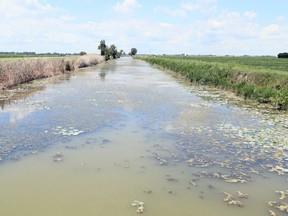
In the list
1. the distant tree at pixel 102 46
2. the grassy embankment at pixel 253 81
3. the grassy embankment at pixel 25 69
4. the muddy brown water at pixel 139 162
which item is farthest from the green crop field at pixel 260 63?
the distant tree at pixel 102 46

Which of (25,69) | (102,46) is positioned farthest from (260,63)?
(102,46)

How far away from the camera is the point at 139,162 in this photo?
8.38 metres

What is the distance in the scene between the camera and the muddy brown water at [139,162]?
6.21 m

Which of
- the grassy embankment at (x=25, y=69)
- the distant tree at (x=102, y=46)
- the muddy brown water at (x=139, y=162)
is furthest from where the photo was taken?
the distant tree at (x=102, y=46)

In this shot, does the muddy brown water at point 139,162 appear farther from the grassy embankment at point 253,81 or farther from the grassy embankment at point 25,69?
the grassy embankment at point 25,69

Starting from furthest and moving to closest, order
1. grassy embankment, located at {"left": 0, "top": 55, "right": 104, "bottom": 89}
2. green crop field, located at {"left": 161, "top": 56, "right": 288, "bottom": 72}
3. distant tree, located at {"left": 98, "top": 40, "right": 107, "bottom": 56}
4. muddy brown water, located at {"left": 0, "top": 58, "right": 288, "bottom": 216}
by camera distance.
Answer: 1. distant tree, located at {"left": 98, "top": 40, "right": 107, "bottom": 56}
2. green crop field, located at {"left": 161, "top": 56, "right": 288, "bottom": 72}
3. grassy embankment, located at {"left": 0, "top": 55, "right": 104, "bottom": 89}
4. muddy brown water, located at {"left": 0, "top": 58, "right": 288, "bottom": 216}

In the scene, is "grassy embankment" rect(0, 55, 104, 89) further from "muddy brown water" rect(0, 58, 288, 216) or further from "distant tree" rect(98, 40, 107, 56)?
"distant tree" rect(98, 40, 107, 56)

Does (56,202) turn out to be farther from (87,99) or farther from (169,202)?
(87,99)

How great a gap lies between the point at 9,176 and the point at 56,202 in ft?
5.82

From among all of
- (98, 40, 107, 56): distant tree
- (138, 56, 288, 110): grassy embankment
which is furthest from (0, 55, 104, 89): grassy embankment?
(98, 40, 107, 56): distant tree

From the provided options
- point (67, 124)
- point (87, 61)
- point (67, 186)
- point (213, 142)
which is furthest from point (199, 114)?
point (87, 61)

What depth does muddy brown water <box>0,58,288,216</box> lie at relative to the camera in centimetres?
621

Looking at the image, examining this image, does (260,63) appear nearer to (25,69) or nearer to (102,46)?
(25,69)

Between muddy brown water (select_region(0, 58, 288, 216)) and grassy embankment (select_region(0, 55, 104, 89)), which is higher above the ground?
grassy embankment (select_region(0, 55, 104, 89))
